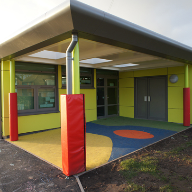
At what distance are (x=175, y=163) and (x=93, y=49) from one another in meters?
3.90

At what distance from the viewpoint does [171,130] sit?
23.9 feet

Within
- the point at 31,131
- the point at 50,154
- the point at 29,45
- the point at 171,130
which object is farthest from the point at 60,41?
the point at 171,130

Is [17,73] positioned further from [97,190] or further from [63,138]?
[97,190]

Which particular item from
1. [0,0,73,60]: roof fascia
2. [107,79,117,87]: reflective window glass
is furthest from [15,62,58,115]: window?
[107,79,117,87]: reflective window glass

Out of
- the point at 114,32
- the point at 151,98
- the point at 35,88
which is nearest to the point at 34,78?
the point at 35,88

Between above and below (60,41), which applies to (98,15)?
above

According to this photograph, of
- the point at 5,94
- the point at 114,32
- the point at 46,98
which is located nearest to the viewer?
the point at 114,32

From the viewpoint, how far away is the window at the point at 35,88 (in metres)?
7.00

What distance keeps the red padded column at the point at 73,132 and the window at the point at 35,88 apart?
4324 millimetres

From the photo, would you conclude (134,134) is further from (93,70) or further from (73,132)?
(93,70)

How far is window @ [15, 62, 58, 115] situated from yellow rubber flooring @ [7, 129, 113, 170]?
1.21m

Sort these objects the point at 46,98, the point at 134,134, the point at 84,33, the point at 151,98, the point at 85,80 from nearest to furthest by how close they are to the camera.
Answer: the point at 84,33, the point at 134,134, the point at 46,98, the point at 85,80, the point at 151,98

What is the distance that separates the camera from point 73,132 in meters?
3.38

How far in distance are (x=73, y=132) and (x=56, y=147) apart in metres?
2.25
